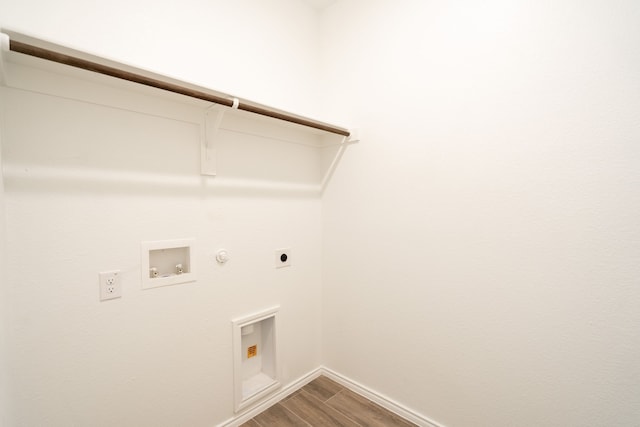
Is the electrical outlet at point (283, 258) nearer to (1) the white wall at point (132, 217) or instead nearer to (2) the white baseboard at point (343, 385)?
(1) the white wall at point (132, 217)

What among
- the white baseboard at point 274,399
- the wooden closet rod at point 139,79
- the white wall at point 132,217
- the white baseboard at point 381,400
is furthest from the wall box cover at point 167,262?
the white baseboard at point 381,400

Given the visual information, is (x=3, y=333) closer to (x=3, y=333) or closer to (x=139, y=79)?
(x=3, y=333)

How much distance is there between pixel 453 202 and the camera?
1.45 metres

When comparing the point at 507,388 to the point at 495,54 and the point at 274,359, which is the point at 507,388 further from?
the point at 495,54

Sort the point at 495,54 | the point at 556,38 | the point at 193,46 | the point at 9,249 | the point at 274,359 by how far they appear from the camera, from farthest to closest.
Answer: the point at 274,359, the point at 193,46, the point at 495,54, the point at 556,38, the point at 9,249

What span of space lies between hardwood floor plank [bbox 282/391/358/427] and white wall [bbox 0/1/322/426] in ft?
0.53

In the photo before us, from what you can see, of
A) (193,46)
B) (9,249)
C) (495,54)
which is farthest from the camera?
(193,46)

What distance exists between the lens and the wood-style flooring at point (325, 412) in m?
1.59

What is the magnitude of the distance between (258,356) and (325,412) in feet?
1.77

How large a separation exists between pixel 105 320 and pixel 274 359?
39.2 inches

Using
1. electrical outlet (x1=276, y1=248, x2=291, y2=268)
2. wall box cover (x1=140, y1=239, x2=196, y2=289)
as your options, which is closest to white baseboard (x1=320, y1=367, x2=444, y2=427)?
electrical outlet (x1=276, y1=248, x2=291, y2=268)

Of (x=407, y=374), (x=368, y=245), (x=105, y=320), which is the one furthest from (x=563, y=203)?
(x=105, y=320)

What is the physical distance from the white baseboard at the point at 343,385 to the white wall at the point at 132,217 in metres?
0.11

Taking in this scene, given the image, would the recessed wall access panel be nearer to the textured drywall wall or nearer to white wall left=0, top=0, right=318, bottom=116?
the textured drywall wall
